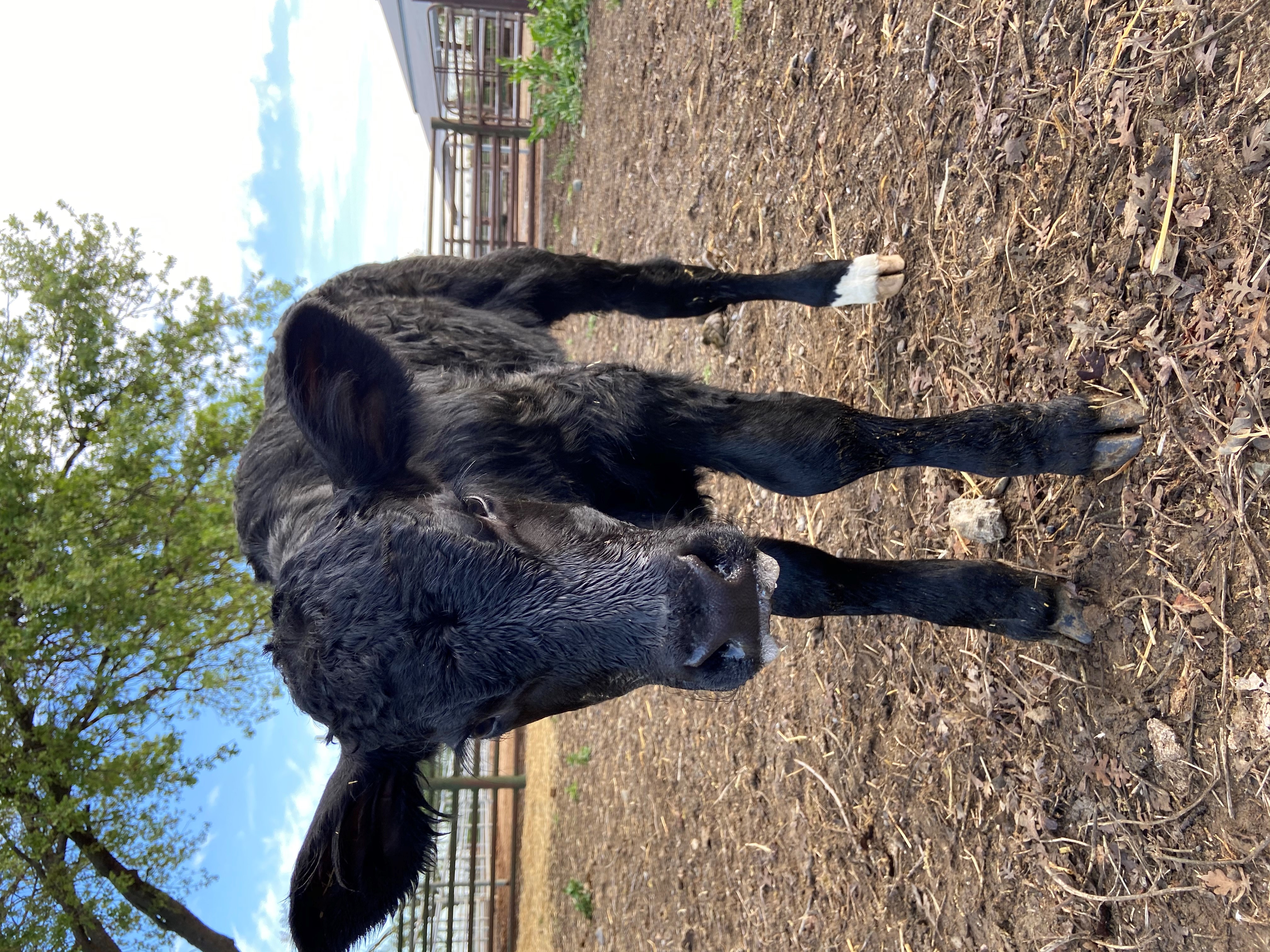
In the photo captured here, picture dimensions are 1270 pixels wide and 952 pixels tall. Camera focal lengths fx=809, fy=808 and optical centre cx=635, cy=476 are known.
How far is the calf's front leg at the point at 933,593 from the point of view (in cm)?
258

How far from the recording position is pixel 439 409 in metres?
2.67

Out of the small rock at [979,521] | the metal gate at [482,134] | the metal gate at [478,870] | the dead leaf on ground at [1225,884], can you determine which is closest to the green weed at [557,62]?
the metal gate at [482,134]

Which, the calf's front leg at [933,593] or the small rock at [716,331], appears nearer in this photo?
the calf's front leg at [933,593]

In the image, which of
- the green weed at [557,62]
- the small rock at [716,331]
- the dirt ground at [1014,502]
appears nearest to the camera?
the dirt ground at [1014,502]

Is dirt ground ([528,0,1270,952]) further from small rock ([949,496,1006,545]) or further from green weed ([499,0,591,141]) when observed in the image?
green weed ([499,0,591,141])

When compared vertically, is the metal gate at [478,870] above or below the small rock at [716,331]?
below

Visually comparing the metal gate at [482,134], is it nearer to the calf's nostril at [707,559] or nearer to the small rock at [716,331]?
the small rock at [716,331]

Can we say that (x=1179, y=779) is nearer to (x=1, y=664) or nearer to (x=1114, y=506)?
(x=1114, y=506)

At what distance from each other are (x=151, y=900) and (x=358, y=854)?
25.8 feet

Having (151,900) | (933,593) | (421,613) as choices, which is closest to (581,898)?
(151,900)

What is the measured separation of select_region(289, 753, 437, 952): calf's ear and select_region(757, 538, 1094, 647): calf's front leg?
4.30 feet

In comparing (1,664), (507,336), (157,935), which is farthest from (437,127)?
(157,935)

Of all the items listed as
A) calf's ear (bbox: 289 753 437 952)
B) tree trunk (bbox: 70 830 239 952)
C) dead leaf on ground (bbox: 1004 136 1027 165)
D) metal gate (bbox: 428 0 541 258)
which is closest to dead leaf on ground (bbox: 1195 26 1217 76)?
dead leaf on ground (bbox: 1004 136 1027 165)

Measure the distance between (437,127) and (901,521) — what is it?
11.2 m
